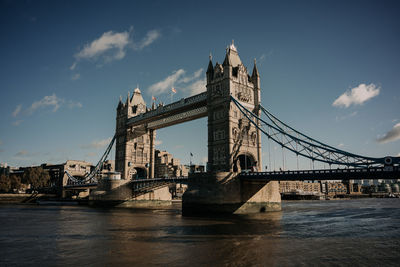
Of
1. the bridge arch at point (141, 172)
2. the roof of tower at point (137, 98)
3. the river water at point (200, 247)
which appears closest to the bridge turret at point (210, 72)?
the roof of tower at point (137, 98)

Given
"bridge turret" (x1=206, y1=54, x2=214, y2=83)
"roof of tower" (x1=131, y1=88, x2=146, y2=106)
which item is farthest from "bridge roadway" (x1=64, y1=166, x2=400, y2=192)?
"roof of tower" (x1=131, y1=88, x2=146, y2=106)

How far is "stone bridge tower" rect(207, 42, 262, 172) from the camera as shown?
4491cm

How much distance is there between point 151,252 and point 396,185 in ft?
728

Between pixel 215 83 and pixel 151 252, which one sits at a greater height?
pixel 215 83

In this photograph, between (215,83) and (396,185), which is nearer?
(215,83)

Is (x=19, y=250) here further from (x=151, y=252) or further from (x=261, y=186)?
(x=261, y=186)

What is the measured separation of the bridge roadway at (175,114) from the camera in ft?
170

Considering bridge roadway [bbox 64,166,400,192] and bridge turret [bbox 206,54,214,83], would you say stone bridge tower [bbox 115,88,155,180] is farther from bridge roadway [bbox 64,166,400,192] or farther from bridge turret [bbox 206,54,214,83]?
bridge roadway [bbox 64,166,400,192]

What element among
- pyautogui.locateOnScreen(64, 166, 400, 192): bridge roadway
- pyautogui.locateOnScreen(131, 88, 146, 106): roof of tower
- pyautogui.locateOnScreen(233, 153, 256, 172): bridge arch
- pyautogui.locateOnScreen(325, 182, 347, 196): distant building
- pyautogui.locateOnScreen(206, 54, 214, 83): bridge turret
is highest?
pyautogui.locateOnScreen(131, 88, 146, 106): roof of tower

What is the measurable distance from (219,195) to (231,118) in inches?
502

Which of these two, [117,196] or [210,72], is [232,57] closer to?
[210,72]

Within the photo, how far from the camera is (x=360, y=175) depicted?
30859 millimetres

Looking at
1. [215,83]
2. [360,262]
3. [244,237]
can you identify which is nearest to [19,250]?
[244,237]

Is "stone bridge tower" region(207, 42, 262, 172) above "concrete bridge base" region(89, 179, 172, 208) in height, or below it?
above
